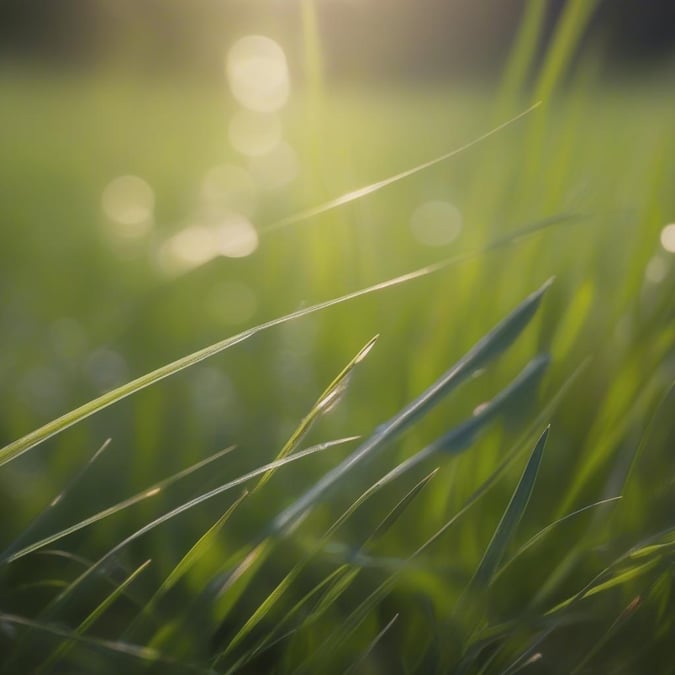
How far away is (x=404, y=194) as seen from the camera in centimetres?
156


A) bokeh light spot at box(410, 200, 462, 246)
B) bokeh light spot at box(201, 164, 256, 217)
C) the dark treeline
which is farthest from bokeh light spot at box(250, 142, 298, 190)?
the dark treeline

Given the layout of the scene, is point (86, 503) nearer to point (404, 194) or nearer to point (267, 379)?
point (267, 379)

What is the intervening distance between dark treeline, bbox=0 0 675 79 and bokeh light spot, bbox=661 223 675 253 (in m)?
2.99

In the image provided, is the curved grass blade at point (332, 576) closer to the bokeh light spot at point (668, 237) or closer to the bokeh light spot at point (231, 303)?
the bokeh light spot at point (668, 237)

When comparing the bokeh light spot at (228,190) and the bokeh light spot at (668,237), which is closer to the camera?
the bokeh light spot at (668,237)

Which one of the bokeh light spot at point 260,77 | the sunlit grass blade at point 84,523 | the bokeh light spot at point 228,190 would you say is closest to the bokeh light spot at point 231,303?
the bokeh light spot at point 228,190

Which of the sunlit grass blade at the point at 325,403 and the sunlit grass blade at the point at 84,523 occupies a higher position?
the sunlit grass blade at the point at 325,403

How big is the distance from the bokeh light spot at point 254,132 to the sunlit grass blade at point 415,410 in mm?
1682

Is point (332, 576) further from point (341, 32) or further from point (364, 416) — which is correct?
point (341, 32)

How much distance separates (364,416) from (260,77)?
1.91 m

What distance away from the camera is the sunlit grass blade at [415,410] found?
402 mm

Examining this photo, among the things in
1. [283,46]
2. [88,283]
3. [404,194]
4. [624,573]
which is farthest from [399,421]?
[283,46]

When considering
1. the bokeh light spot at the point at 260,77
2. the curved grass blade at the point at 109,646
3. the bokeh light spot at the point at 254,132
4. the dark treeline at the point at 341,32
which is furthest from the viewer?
the dark treeline at the point at 341,32

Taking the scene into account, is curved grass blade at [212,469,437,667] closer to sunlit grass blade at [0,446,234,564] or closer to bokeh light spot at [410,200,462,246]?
sunlit grass blade at [0,446,234,564]
